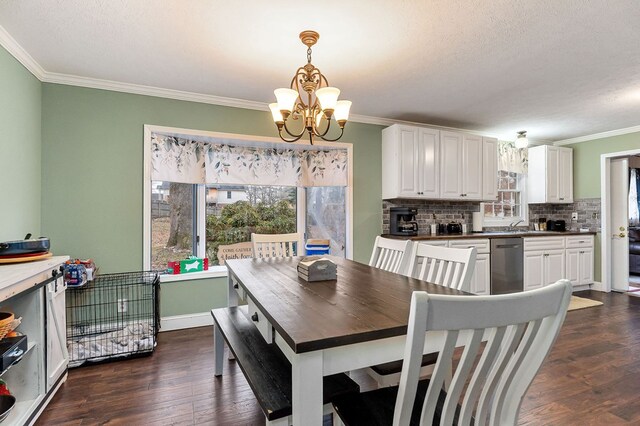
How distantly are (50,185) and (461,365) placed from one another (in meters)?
3.51

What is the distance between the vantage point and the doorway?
4.95 m

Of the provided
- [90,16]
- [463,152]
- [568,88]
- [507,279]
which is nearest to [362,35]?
[90,16]

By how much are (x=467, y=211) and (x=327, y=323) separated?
14.5ft

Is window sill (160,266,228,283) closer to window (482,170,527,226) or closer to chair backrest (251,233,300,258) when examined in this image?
chair backrest (251,233,300,258)

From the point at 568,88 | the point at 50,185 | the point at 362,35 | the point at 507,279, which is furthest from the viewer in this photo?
the point at 507,279

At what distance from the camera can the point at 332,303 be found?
1.41 metres

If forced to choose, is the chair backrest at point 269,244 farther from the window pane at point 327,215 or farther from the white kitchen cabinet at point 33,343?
the white kitchen cabinet at point 33,343

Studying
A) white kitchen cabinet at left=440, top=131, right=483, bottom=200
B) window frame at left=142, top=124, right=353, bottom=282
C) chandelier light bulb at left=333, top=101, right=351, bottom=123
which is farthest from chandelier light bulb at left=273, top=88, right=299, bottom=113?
white kitchen cabinet at left=440, top=131, right=483, bottom=200

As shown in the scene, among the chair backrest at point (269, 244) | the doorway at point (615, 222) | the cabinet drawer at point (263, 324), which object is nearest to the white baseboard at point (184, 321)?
the chair backrest at point (269, 244)

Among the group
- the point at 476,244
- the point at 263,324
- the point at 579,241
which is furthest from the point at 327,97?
the point at 579,241

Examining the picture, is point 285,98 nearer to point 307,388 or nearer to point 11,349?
point 307,388

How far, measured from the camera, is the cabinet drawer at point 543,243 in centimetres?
455

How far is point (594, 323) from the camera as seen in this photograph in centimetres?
352

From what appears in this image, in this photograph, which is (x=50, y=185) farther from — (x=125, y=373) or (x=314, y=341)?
(x=314, y=341)
